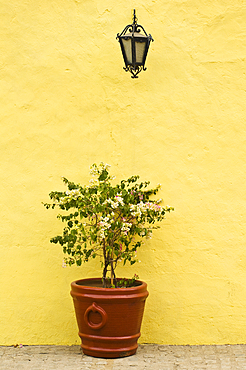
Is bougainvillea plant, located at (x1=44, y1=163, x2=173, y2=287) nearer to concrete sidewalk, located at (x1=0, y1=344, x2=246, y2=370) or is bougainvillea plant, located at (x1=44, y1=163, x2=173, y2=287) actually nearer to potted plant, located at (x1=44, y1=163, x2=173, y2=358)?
potted plant, located at (x1=44, y1=163, x2=173, y2=358)

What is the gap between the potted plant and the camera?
3.10 meters

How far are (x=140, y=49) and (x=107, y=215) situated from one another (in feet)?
4.31

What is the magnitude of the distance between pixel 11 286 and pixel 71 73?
6.26 ft

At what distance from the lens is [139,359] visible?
10.4ft

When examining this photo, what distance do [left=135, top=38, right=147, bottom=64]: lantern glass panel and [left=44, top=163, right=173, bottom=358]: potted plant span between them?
0.88m

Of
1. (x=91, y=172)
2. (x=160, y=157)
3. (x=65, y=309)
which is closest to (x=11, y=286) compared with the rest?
(x=65, y=309)

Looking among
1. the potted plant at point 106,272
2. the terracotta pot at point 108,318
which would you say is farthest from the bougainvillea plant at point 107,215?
the terracotta pot at point 108,318

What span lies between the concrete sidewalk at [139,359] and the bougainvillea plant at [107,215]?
0.57 m

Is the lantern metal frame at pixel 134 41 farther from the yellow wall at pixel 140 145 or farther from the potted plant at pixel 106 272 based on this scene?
the potted plant at pixel 106 272

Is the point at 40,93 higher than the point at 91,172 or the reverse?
higher

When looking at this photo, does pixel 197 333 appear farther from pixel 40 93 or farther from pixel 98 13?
pixel 98 13

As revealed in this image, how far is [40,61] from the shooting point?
12.2 ft

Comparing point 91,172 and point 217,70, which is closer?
point 91,172

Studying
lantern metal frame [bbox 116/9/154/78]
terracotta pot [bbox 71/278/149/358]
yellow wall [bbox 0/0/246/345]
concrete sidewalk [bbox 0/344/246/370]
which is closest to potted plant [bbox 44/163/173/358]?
terracotta pot [bbox 71/278/149/358]
